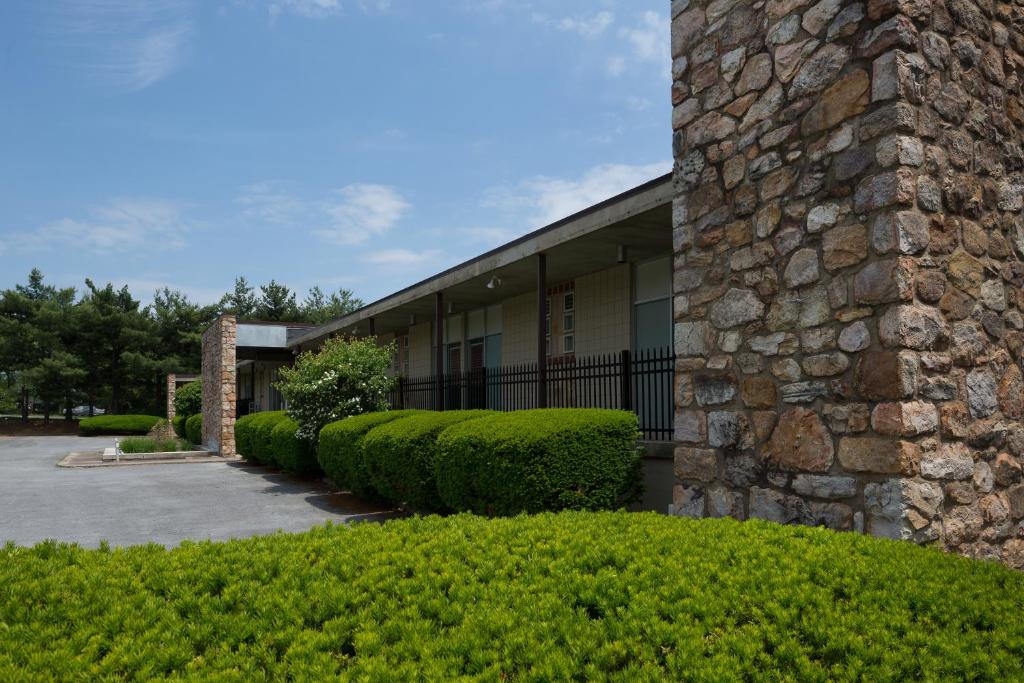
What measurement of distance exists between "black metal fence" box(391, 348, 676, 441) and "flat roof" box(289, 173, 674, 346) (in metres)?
1.57

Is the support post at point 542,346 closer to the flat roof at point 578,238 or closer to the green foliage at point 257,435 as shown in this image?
the flat roof at point 578,238

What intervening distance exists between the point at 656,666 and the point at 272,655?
131cm

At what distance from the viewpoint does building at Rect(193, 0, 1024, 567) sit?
4.69 m

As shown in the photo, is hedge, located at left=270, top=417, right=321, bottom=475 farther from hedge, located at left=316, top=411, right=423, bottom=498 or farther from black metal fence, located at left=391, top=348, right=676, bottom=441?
black metal fence, located at left=391, top=348, right=676, bottom=441

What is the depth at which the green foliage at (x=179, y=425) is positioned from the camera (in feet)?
105

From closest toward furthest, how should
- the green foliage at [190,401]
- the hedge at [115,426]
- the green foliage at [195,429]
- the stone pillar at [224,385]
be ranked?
1. the stone pillar at [224,385]
2. the green foliage at [195,429]
3. the green foliage at [190,401]
4. the hedge at [115,426]

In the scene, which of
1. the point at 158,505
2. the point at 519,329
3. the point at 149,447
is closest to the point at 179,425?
the point at 149,447

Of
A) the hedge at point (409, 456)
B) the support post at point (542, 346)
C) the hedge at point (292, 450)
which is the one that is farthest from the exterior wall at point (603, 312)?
the hedge at point (292, 450)

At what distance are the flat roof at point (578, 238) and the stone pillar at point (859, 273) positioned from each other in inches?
107

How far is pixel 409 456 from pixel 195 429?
67.4ft

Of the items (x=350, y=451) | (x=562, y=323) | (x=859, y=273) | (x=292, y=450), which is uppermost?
(x=562, y=323)

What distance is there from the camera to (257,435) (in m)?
17.5

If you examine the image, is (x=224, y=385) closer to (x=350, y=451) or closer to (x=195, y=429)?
(x=195, y=429)

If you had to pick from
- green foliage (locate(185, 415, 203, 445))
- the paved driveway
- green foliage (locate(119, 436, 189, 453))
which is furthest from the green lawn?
green foliage (locate(185, 415, 203, 445))
